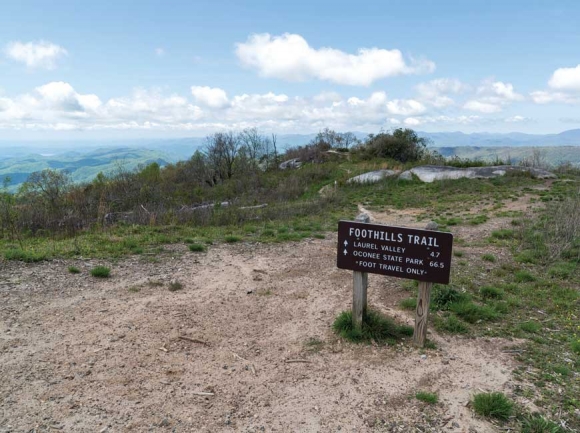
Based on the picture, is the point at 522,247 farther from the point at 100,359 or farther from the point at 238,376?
the point at 100,359

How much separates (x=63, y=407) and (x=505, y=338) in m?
5.29

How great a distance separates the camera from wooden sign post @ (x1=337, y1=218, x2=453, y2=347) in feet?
13.9

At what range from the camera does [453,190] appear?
61.9ft

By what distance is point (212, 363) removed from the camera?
14.6 feet

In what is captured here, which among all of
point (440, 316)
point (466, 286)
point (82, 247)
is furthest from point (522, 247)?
point (82, 247)

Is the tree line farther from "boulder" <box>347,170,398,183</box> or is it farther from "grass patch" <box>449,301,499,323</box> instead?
"grass patch" <box>449,301,499,323</box>

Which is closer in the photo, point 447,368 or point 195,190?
point 447,368

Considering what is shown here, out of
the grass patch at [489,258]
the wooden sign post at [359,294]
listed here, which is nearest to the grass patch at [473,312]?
the wooden sign post at [359,294]

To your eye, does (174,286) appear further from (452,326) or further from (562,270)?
(562,270)

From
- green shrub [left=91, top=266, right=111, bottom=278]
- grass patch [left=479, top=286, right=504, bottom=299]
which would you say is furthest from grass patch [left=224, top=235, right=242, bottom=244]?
grass patch [left=479, top=286, right=504, bottom=299]

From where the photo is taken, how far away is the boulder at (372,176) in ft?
72.4

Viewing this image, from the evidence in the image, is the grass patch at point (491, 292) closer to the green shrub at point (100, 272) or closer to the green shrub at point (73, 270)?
the green shrub at point (100, 272)

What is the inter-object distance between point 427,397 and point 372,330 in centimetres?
129

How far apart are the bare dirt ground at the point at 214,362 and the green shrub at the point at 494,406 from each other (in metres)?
0.11
